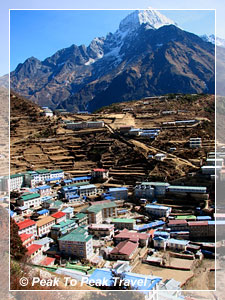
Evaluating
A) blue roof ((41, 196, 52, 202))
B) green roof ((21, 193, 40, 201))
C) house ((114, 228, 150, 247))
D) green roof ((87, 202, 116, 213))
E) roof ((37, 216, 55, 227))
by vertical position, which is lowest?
house ((114, 228, 150, 247))

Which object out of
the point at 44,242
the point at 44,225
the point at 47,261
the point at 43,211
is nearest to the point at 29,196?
the point at 43,211

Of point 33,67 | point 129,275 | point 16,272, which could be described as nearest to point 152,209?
point 129,275

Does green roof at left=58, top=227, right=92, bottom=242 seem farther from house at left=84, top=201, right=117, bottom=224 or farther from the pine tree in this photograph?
the pine tree

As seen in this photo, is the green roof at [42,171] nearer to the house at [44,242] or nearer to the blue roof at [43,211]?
the blue roof at [43,211]

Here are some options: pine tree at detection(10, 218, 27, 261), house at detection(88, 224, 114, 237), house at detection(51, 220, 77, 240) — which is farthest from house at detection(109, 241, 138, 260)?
pine tree at detection(10, 218, 27, 261)

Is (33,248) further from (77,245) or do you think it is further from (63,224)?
(63,224)

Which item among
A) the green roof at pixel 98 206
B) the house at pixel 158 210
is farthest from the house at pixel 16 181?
the house at pixel 158 210
